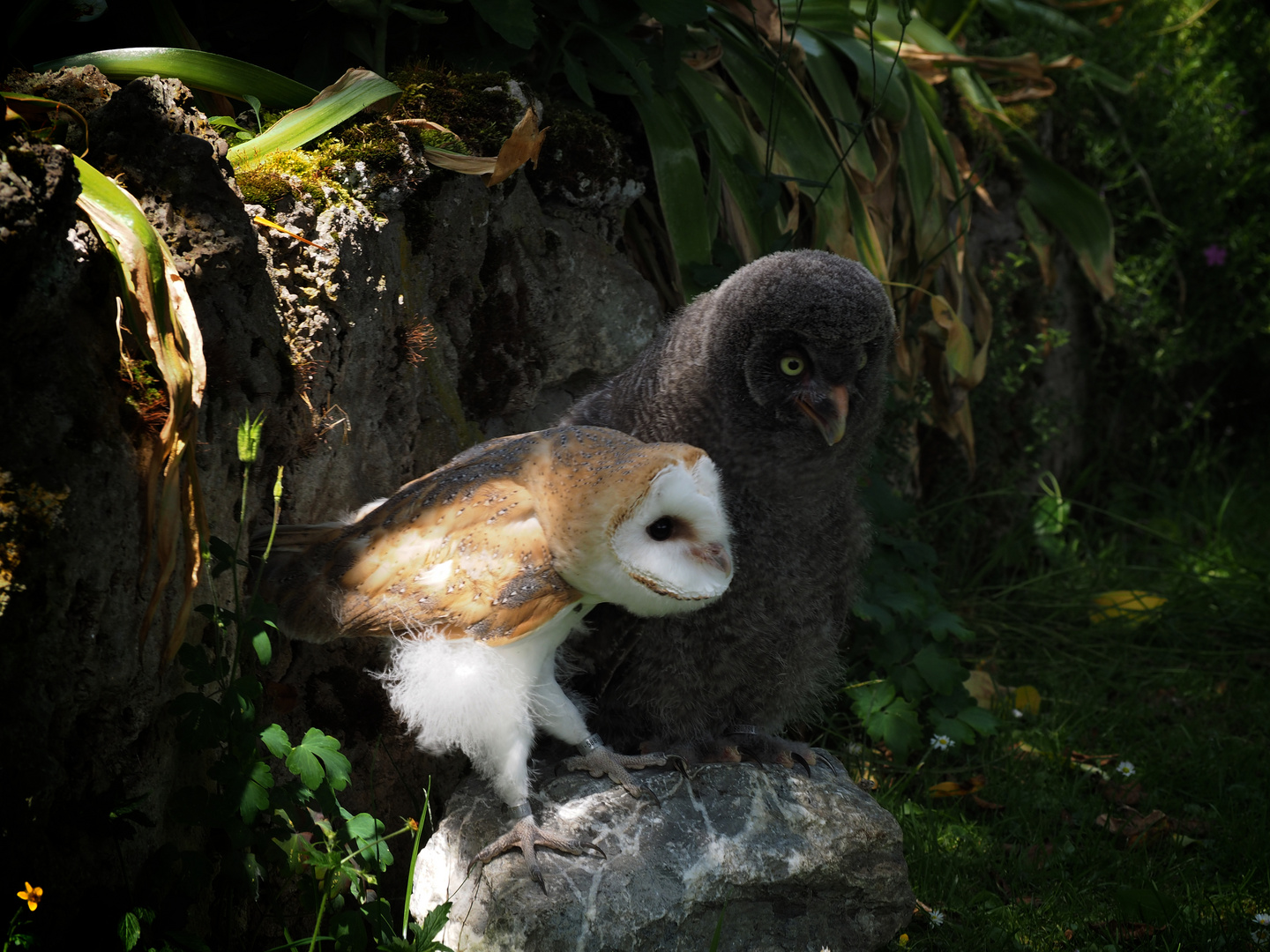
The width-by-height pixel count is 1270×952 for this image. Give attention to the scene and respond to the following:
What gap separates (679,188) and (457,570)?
1.79m

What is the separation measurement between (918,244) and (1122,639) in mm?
1963

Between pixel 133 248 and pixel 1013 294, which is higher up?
pixel 133 248

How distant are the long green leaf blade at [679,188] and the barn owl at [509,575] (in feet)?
4.13

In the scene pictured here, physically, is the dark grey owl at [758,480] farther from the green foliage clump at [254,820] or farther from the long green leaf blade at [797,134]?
the long green leaf blade at [797,134]

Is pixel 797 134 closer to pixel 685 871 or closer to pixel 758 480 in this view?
pixel 758 480

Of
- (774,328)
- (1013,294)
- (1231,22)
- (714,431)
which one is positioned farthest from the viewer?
(1231,22)

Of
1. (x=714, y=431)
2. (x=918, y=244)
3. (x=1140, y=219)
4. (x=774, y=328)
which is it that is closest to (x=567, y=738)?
(x=714, y=431)

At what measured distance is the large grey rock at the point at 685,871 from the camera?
82.0 inches

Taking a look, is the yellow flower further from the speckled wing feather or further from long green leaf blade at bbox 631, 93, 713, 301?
long green leaf blade at bbox 631, 93, 713, 301

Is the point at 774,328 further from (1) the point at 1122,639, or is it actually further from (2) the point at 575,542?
(1) the point at 1122,639

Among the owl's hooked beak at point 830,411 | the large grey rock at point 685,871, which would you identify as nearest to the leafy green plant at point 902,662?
the large grey rock at point 685,871

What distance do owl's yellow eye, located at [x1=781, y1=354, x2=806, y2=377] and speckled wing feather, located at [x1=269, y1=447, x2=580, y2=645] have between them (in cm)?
66

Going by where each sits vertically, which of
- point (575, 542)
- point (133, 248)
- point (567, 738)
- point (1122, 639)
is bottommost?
point (1122, 639)

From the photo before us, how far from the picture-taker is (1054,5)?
5.51 m
